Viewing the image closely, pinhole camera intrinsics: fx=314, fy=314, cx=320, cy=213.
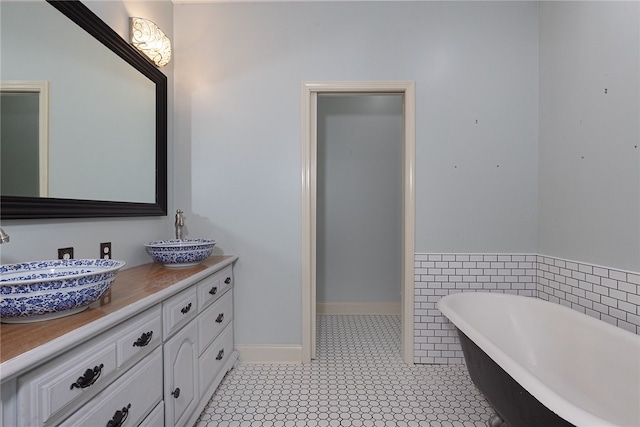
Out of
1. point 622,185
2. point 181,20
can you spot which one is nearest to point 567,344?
point 622,185

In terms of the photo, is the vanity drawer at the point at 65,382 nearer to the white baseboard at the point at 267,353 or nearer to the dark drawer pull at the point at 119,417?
the dark drawer pull at the point at 119,417

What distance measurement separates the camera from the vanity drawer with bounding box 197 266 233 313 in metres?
1.76

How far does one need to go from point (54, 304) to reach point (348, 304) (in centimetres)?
292

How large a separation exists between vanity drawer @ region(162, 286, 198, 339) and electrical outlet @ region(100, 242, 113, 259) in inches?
19.7

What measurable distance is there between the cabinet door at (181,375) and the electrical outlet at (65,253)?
0.61 meters

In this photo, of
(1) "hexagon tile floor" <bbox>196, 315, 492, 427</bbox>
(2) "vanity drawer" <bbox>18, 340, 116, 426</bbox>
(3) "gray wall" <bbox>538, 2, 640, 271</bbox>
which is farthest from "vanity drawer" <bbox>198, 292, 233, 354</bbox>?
(3) "gray wall" <bbox>538, 2, 640, 271</bbox>

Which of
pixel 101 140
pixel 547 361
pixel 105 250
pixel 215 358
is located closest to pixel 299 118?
pixel 101 140

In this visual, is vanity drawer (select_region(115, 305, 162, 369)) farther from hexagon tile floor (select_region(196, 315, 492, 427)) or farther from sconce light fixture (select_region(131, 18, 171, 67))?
sconce light fixture (select_region(131, 18, 171, 67))

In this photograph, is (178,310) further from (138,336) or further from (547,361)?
(547,361)

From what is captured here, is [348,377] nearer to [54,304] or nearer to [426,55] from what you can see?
[54,304]

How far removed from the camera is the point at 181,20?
7.87 ft

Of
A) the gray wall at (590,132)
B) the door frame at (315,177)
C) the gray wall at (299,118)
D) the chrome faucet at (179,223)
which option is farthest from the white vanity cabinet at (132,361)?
the gray wall at (590,132)

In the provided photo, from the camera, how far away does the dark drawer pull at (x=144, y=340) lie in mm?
1144

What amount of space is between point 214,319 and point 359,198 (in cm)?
206
